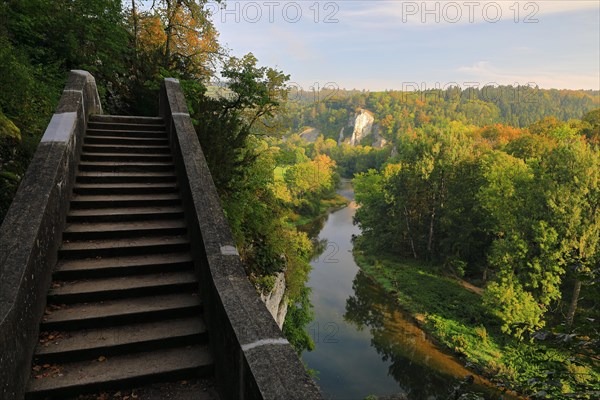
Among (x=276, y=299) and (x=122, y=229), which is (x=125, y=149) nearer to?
(x=122, y=229)

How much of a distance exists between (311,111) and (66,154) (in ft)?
553

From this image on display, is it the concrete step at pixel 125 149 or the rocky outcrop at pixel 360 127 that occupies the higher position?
the rocky outcrop at pixel 360 127

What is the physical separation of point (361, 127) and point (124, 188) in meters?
151

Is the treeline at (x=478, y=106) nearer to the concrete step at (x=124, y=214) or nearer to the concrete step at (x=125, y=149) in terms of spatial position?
the concrete step at (x=125, y=149)

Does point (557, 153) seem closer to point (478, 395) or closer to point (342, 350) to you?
point (342, 350)

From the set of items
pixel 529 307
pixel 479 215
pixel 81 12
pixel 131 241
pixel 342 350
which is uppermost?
pixel 81 12

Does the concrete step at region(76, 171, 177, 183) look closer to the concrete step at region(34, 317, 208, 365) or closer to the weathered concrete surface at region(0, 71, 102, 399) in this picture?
the weathered concrete surface at region(0, 71, 102, 399)

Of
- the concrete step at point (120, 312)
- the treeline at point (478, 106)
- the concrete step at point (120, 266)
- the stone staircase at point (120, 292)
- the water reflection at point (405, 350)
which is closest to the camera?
the stone staircase at point (120, 292)

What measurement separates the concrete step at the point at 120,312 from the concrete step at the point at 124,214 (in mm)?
1400

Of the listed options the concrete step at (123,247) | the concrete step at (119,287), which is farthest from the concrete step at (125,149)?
the concrete step at (119,287)

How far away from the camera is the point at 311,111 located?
168 metres

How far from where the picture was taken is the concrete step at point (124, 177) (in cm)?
534

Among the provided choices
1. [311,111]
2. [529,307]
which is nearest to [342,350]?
[529,307]

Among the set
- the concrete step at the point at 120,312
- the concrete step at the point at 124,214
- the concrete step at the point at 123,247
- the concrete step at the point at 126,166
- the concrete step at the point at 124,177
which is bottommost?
the concrete step at the point at 120,312
